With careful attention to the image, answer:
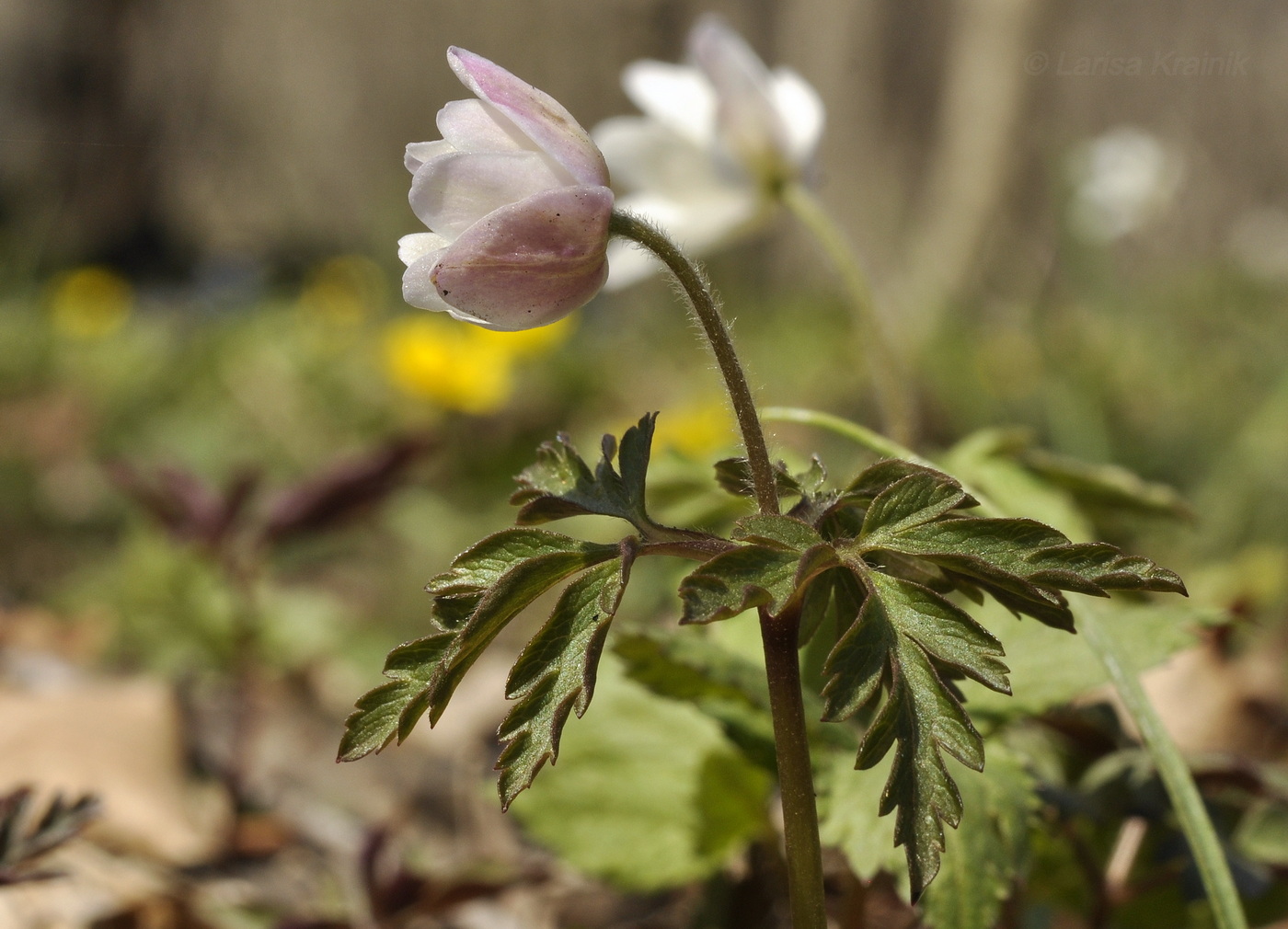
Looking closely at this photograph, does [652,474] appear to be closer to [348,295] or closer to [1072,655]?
[1072,655]

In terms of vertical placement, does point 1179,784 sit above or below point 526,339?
below

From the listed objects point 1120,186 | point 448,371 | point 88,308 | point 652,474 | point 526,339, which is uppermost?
point 88,308

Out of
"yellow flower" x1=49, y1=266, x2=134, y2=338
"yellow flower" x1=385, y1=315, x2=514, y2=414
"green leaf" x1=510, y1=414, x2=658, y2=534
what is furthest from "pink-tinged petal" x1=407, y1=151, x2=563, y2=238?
"yellow flower" x1=49, y1=266, x2=134, y2=338

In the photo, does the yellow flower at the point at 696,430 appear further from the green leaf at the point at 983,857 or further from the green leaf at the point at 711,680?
the green leaf at the point at 983,857

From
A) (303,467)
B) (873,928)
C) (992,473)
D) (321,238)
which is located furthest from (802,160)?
(321,238)

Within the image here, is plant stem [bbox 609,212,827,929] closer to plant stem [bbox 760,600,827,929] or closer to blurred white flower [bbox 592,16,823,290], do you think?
plant stem [bbox 760,600,827,929]

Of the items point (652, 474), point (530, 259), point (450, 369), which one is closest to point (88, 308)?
point (450, 369)
